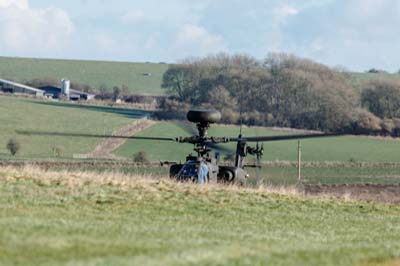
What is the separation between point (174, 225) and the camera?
19.4 meters

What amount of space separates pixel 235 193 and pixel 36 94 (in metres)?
91.5

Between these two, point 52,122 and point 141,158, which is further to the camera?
point 52,122

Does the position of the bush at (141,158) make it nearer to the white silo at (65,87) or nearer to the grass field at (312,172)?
the grass field at (312,172)

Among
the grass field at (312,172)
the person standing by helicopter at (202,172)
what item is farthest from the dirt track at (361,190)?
the person standing by helicopter at (202,172)

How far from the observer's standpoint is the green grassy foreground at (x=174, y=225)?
47.5 ft

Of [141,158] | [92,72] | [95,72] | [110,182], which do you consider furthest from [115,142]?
[92,72]

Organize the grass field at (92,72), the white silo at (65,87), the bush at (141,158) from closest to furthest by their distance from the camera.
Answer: the bush at (141,158) → the white silo at (65,87) → the grass field at (92,72)

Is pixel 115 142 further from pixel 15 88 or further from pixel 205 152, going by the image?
pixel 15 88

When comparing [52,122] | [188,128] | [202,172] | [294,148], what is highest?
[52,122]

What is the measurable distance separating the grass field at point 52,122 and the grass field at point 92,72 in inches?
883

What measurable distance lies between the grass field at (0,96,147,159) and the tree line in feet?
18.8

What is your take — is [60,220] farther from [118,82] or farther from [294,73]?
[118,82]

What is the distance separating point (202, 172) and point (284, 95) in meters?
44.2

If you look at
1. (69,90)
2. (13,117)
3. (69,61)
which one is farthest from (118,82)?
(13,117)
